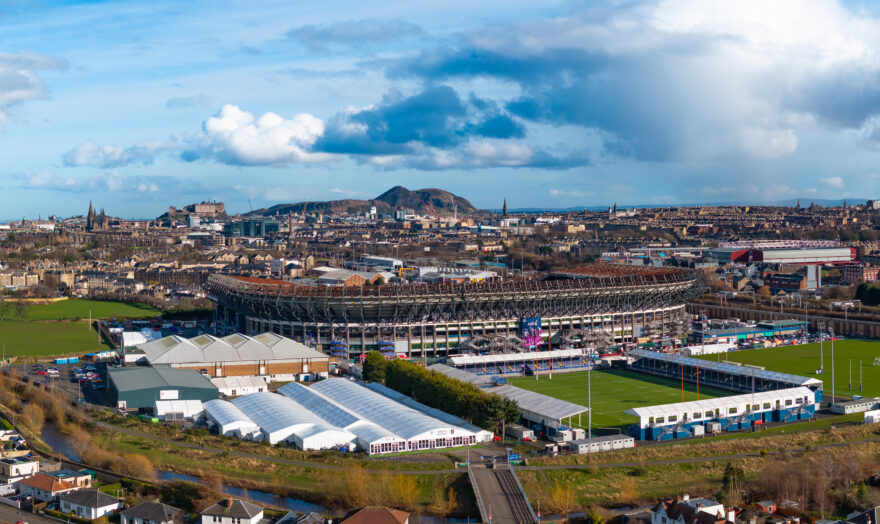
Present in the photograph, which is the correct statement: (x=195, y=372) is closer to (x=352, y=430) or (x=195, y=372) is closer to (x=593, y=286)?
(x=352, y=430)

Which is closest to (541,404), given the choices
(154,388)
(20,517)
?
(154,388)

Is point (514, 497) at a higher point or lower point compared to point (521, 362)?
lower

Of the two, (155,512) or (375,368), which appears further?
(375,368)

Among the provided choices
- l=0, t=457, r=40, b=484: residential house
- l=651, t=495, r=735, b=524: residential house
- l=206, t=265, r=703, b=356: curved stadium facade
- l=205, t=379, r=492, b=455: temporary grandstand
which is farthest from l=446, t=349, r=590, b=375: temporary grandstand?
l=0, t=457, r=40, b=484: residential house

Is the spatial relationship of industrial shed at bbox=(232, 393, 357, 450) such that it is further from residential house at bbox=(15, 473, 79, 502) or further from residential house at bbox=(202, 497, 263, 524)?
residential house at bbox=(15, 473, 79, 502)

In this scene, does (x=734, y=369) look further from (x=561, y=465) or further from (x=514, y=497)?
(x=514, y=497)
